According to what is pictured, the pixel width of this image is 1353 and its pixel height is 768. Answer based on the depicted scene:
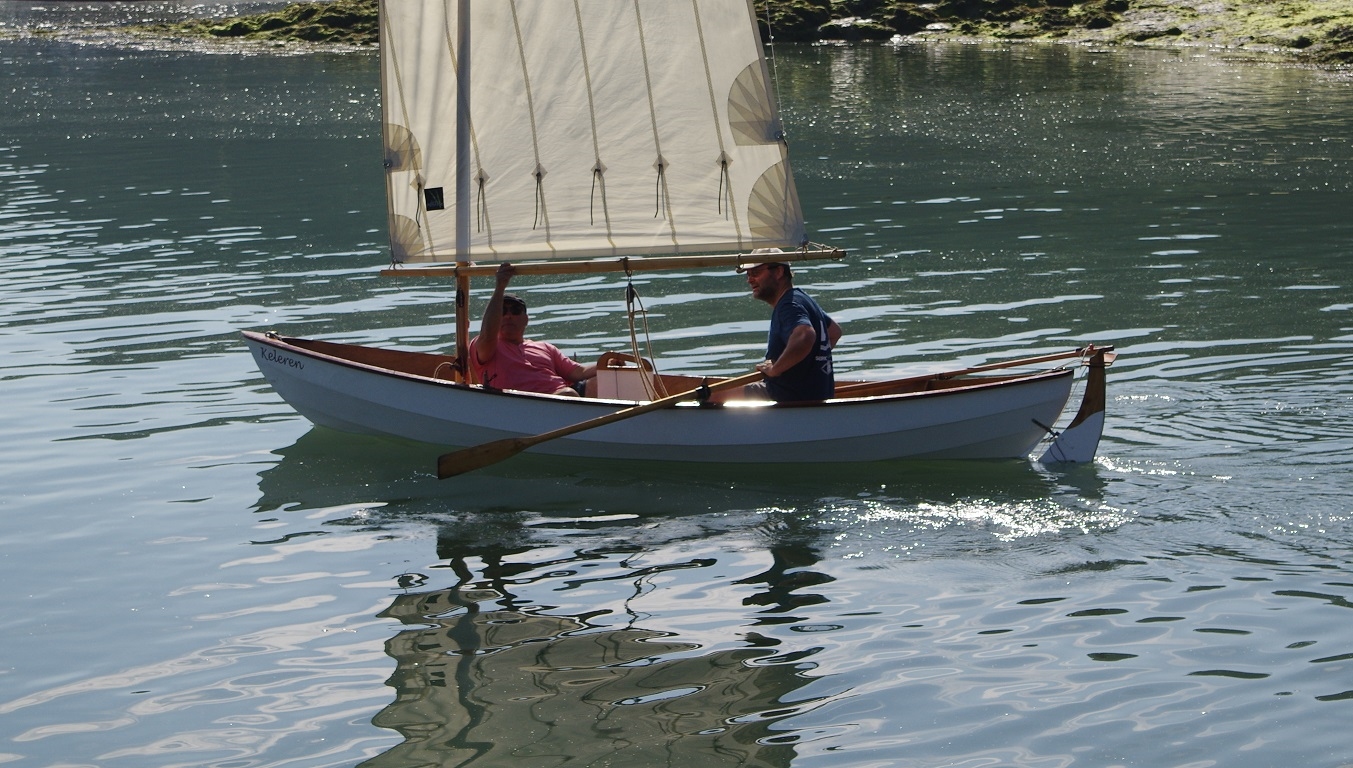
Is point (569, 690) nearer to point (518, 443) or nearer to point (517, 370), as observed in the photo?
point (518, 443)

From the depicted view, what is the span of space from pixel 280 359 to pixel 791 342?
5052 mm

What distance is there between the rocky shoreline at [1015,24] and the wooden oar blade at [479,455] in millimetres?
34158

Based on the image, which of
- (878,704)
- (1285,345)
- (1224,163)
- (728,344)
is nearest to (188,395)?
(728,344)

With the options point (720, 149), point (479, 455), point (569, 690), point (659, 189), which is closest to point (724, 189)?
point (720, 149)

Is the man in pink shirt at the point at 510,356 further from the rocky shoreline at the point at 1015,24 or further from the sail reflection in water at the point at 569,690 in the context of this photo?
the rocky shoreline at the point at 1015,24

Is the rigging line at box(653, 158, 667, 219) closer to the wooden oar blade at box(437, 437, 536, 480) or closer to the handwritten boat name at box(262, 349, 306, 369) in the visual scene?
the wooden oar blade at box(437, 437, 536, 480)

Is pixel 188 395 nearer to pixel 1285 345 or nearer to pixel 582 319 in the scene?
pixel 582 319

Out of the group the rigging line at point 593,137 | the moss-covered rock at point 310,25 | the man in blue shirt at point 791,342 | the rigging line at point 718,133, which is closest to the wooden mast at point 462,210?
the rigging line at point 593,137

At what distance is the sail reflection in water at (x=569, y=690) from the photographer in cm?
820

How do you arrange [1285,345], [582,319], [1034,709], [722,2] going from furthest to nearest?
[582,319], [1285,345], [722,2], [1034,709]

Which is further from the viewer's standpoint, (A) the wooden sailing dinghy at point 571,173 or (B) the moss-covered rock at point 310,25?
(B) the moss-covered rock at point 310,25

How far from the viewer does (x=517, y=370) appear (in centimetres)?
1348

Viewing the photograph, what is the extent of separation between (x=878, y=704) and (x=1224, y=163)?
23.9 meters

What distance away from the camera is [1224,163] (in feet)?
96.6
